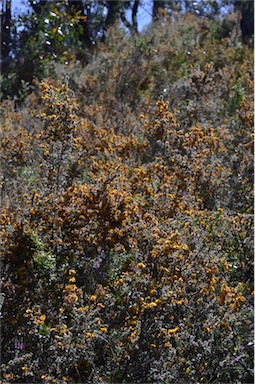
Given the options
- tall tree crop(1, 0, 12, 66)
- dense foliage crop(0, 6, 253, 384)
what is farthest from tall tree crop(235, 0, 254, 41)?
dense foliage crop(0, 6, 253, 384)

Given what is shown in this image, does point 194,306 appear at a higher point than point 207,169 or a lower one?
lower

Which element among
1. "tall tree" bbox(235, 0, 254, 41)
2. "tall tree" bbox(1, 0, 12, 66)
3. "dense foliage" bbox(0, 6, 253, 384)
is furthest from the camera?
"tall tree" bbox(235, 0, 254, 41)

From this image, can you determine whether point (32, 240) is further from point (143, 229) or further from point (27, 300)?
point (143, 229)

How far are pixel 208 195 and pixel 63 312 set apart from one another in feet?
5.42

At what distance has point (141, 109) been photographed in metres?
6.05

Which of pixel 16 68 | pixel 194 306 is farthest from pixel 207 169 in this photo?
pixel 16 68

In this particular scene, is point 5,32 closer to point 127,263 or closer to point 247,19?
point 247,19

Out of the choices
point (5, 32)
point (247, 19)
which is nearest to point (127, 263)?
point (5, 32)

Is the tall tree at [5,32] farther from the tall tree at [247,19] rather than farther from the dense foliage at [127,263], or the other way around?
the dense foliage at [127,263]

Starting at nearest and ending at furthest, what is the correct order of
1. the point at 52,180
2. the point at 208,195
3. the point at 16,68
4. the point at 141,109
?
the point at 52,180
the point at 208,195
the point at 141,109
the point at 16,68

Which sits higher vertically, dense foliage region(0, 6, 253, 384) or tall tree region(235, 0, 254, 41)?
tall tree region(235, 0, 254, 41)

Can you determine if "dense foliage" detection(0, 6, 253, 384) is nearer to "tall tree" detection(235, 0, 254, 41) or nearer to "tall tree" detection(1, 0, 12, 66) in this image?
"tall tree" detection(1, 0, 12, 66)

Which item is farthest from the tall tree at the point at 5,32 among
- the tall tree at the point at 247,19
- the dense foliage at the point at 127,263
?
the dense foliage at the point at 127,263

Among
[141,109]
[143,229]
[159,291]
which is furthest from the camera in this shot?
[141,109]
